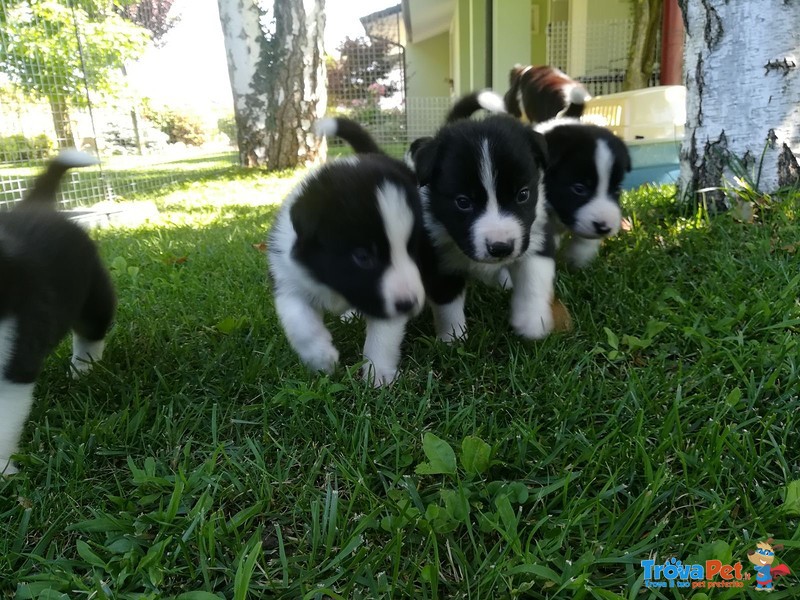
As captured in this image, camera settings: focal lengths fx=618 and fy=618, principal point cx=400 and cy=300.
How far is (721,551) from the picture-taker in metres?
1.29

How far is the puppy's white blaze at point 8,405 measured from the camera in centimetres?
179

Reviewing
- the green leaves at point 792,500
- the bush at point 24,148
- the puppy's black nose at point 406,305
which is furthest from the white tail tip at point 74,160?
the bush at point 24,148

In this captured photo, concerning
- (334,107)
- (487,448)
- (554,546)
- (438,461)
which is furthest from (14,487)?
(334,107)

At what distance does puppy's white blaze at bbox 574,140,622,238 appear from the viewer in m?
3.05

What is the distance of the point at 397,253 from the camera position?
6.81ft

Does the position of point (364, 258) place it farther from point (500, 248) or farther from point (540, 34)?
point (540, 34)

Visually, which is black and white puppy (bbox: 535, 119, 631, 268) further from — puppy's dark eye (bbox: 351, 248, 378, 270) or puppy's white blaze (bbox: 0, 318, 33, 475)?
puppy's white blaze (bbox: 0, 318, 33, 475)

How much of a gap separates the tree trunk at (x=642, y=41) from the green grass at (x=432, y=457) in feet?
24.1

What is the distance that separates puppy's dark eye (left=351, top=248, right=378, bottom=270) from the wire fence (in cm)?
301

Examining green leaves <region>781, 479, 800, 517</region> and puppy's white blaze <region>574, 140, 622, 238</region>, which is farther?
puppy's white blaze <region>574, 140, 622, 238</region>

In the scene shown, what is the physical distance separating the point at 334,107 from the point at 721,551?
15.1 m

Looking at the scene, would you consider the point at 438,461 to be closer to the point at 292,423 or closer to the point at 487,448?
the point at 487,448

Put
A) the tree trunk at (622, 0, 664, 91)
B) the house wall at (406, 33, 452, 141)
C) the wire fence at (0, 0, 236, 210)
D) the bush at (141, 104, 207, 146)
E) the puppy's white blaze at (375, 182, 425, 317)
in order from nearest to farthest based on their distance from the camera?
the puppy's white blaze at (375, 182, 425, 317) → the wire fence at (0, 0, 236, 210) → the tree trunk at (622, 0, 664, 91) → the bush at (141, 104, 207, 146) → the house wall at (406, 33, 452, 141)

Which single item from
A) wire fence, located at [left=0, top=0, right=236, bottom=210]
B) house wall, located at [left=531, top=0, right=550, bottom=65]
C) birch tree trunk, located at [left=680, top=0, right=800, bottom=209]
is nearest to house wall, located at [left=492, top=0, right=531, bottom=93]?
house wall, located at [left=531, top=0, right=550, bottom=65]
